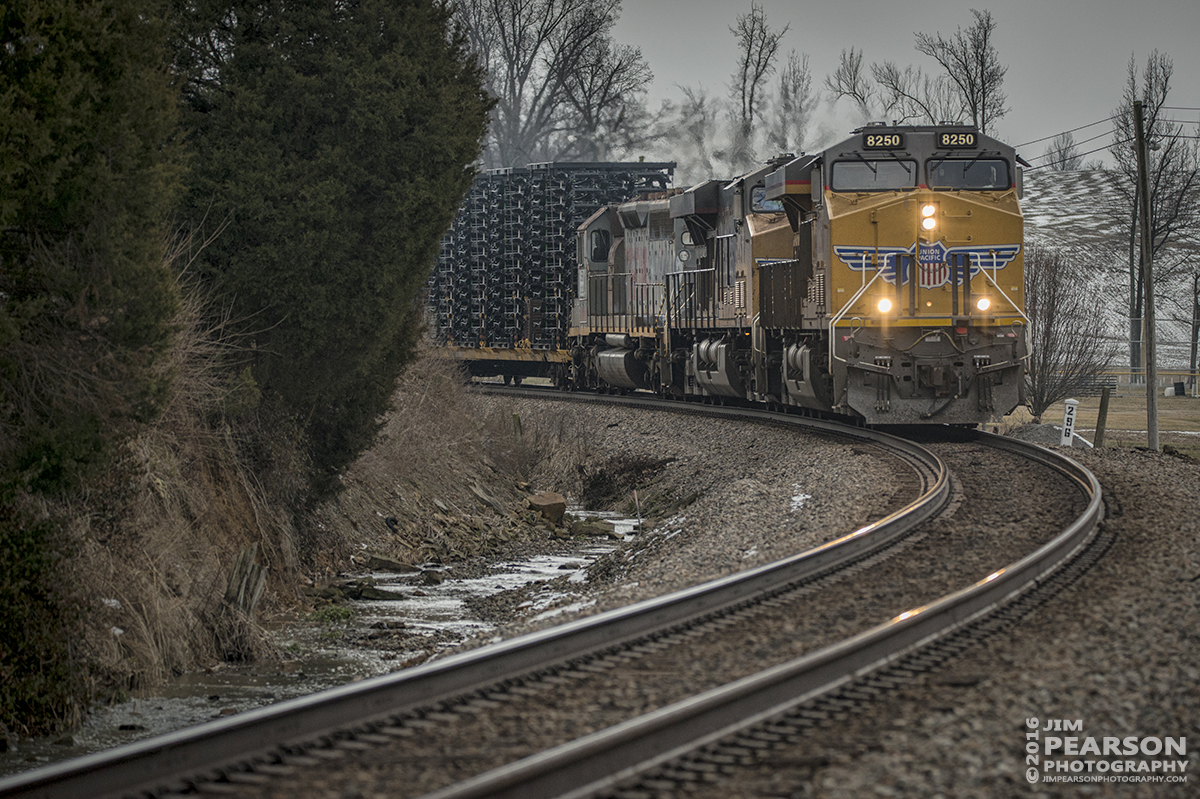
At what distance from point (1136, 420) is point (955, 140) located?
1909 centimetres

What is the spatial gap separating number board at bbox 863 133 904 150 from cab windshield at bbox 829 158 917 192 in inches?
8.0

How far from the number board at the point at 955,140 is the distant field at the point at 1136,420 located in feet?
28.6

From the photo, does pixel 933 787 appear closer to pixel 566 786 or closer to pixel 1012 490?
pixel 566 786

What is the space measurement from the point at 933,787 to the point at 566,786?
1349mm

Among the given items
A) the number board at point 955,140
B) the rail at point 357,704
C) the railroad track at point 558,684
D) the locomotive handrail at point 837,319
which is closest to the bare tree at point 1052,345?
the number board at point 955,140

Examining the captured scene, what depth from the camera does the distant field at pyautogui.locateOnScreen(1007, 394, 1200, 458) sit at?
25.1 meters

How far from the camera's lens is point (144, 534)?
10.3 metres

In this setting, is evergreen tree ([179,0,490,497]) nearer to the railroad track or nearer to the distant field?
the railroad track

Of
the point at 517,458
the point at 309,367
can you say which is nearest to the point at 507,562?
the point at 309,367

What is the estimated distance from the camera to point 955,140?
16.4 m

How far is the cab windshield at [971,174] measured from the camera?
16.5 metres

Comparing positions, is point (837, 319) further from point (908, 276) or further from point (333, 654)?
point (333, 654)

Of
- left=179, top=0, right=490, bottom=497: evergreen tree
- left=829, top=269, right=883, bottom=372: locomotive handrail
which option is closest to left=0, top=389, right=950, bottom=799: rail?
left=179, top=0, right=490, bottom=497: evergreen tree

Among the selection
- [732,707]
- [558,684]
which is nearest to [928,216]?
[558,684]
